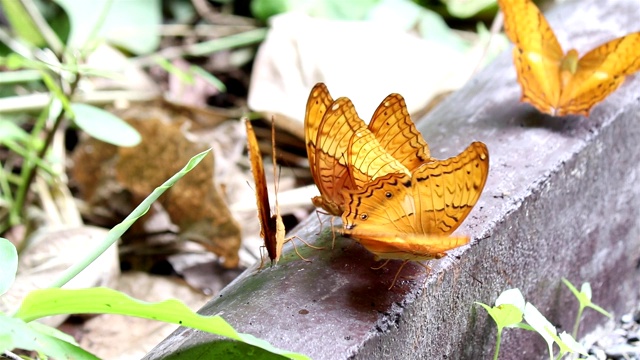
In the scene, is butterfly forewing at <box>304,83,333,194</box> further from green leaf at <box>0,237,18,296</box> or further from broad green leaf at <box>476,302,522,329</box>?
green leaf at <box>0,237,18,296</box>

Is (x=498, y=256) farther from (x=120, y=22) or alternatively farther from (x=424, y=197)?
(x=120, y=22)

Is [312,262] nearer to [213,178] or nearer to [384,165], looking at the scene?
[384,165]

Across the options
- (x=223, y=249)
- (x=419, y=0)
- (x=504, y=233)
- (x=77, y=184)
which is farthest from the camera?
(x=419, y=0)

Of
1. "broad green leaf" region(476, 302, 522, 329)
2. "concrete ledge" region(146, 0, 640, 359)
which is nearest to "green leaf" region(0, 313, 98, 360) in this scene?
"concrete ledge" region(146, 0, 640, 359)

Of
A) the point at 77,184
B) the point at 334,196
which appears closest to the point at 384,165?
the point at 334,196

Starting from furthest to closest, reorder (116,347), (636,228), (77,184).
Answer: (77,184)
(636,228)
(116,347)

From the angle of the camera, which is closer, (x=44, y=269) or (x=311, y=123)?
(x=311, y=123)
